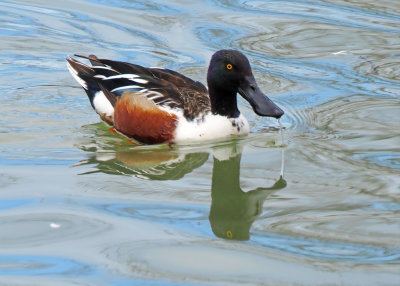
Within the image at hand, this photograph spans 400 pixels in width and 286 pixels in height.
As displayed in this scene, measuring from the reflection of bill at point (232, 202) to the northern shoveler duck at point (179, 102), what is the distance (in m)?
0.61

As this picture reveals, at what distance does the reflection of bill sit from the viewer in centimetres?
698

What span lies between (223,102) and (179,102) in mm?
402

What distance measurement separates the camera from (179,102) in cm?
927

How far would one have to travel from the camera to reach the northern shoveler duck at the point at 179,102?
9.06 metres

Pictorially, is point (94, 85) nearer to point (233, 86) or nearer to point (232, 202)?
point (233, 86)

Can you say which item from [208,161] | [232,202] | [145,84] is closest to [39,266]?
[232,202]

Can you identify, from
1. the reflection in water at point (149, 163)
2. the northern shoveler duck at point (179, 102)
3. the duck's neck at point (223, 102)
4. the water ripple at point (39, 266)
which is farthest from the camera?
the duck's neck at point (223, 102)

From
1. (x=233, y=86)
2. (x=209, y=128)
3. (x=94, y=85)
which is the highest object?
(x=233, y=86)

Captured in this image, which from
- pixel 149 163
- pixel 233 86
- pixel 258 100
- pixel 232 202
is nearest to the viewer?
pixel 232 202

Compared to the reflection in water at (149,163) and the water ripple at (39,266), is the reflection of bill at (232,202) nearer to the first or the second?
the reflection in water at (149,163)

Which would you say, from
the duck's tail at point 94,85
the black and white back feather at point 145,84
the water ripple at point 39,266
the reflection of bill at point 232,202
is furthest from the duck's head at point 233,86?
the water ripple at point 39,266

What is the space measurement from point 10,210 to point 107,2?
6707 millimetres

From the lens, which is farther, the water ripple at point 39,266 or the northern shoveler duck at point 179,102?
the northern shoveler duck at point 179,102

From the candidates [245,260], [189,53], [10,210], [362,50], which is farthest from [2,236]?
[362,50]
